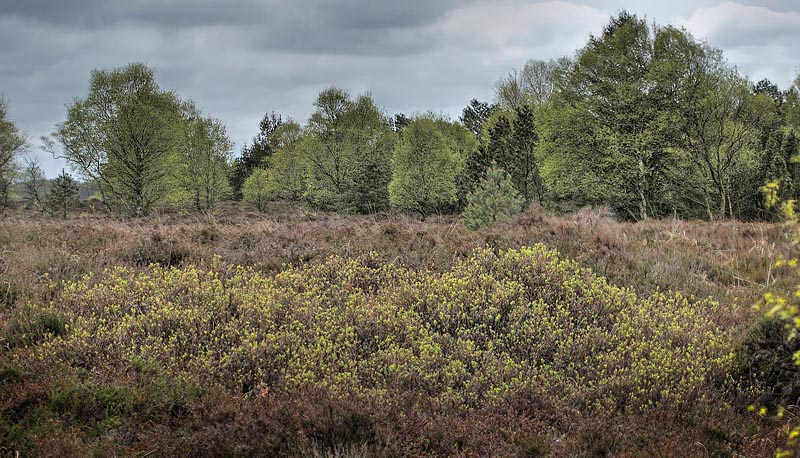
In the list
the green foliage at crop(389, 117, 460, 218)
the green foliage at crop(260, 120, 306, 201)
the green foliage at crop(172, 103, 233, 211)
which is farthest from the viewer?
the green foliage at crop(260, 120, 306, 201)

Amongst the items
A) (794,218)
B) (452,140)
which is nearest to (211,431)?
(794,218)

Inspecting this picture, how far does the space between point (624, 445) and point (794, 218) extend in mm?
3006

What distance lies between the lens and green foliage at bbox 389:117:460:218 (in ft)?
121

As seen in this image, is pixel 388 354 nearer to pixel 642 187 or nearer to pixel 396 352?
pixel 396 352

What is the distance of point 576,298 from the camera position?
773cm

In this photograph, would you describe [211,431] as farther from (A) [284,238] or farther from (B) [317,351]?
(A) [284,238]

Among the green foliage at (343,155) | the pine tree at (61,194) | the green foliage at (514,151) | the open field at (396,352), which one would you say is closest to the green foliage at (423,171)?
the green foliage at (343,155)

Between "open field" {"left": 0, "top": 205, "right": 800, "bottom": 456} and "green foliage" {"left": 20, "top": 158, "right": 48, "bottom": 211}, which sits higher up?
"green foliage" {"left": 20, "top": 158, "right": 48, "bottom": 211}

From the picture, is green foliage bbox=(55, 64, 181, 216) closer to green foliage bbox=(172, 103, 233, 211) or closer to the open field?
green foliage bbox=(172, 103, 233, 211)

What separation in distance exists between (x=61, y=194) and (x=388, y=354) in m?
37.7

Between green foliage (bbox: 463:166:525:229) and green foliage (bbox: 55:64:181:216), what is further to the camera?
green foliage (bbox: 55:64:181:216)

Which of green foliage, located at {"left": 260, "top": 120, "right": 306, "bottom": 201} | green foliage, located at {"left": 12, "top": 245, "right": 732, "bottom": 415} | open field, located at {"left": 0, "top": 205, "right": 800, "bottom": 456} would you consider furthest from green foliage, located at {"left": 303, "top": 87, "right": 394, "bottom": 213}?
green foliage, located at {"left": 12, "top": 245, "right": 732, "bottom": 415}

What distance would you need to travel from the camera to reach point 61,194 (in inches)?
1359

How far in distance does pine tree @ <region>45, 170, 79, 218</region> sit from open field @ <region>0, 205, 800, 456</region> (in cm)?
2859
